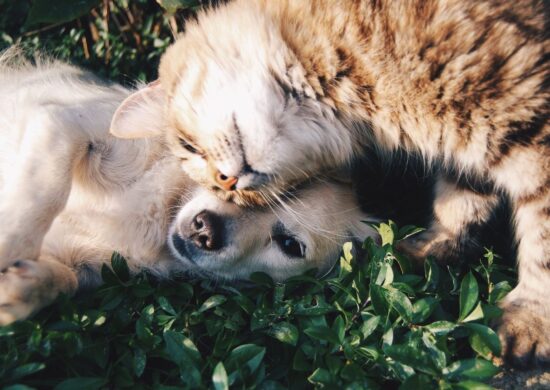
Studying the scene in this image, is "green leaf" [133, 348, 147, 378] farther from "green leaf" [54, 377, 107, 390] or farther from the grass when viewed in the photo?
"green leaf" [54, 377, 107, 390]

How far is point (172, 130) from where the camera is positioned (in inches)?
103

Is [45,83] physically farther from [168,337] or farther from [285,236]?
[168,337]

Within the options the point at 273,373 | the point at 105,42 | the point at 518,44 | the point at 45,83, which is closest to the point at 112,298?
the point at 273,373

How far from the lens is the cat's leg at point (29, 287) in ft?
7.07

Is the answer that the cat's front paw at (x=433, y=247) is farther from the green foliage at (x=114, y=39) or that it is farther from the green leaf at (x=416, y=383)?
the green foliage at (x=114, y=39)

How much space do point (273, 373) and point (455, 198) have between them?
3.78 ft

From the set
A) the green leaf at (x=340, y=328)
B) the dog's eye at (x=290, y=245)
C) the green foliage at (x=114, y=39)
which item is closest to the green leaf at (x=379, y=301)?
the green leaf at (x=340, y=328)

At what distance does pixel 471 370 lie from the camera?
183cm

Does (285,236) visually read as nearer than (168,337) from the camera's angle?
No

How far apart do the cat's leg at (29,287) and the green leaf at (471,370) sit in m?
1.41

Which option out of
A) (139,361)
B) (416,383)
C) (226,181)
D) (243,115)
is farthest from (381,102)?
(139,361)

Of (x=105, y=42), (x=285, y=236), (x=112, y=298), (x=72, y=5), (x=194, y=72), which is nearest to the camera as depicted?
(x=112, y=298)

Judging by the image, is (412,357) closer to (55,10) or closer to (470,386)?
(470,386)

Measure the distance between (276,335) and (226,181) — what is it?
2.10 ft
